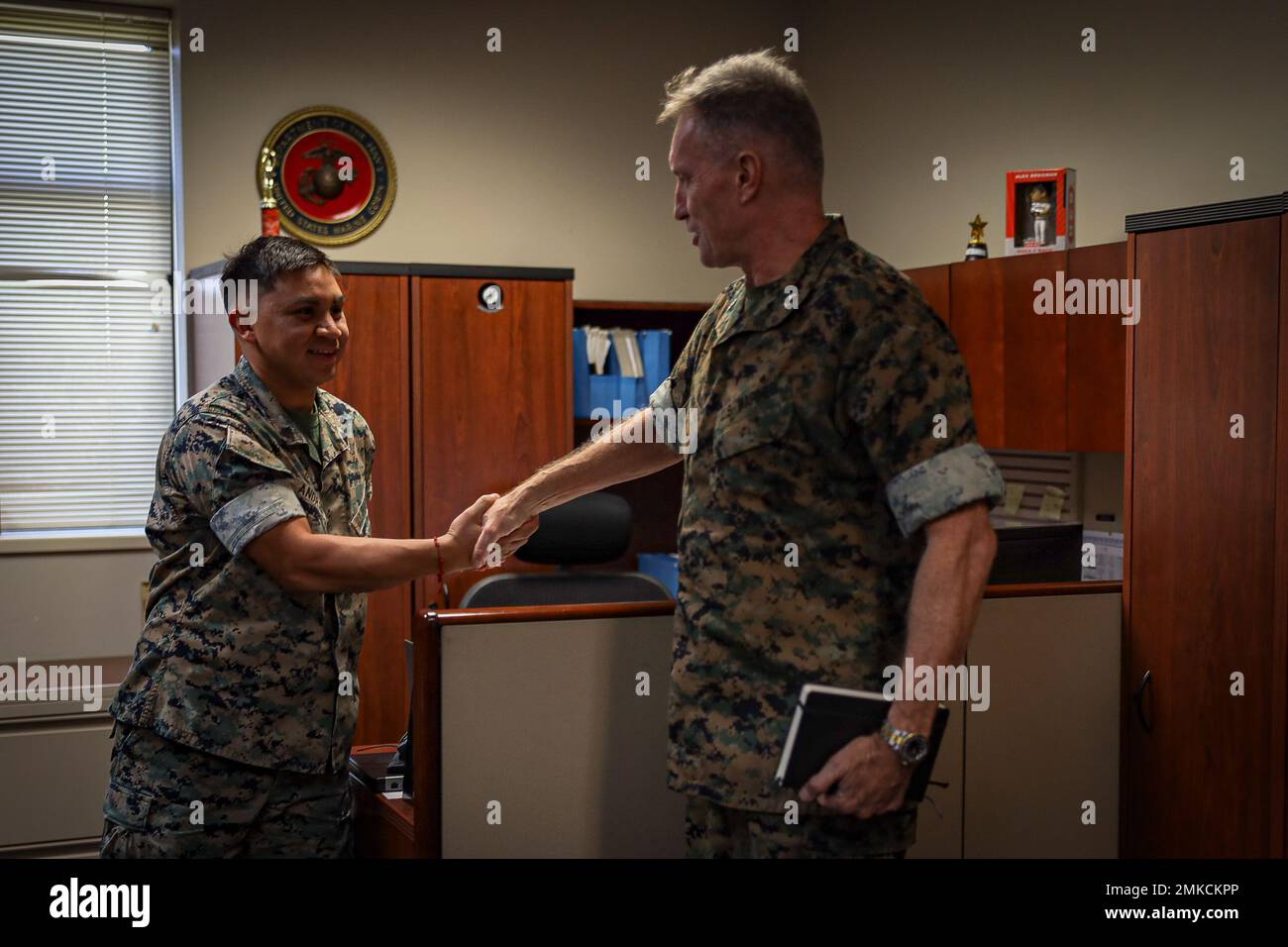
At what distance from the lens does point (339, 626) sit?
208 centimetres

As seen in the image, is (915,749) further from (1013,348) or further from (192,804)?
(1013,348)

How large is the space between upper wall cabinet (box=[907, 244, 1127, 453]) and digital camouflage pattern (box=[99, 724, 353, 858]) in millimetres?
2282

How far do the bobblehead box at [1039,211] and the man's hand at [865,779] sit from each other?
257cm

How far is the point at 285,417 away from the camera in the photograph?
2.10 metres

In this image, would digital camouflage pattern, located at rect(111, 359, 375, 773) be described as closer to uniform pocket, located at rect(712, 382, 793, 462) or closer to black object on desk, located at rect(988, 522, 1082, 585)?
uniform pocket, located at rect(712, 382, 793, 462)

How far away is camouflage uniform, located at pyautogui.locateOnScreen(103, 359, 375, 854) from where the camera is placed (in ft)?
6.43

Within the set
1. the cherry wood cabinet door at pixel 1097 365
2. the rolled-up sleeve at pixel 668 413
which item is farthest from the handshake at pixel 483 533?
the cherry wood cabinet door at pixel 1097 365

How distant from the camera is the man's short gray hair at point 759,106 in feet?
5.40

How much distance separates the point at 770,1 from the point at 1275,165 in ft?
8.27

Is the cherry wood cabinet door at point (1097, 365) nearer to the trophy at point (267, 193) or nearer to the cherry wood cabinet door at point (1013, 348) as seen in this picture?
the cherry wood cabinet door at point (1013, 348)

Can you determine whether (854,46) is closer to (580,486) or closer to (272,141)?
(272,141)
